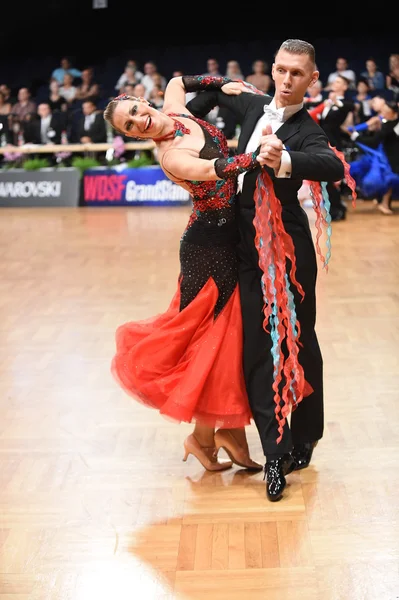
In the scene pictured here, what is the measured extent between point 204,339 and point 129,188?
7.73 m

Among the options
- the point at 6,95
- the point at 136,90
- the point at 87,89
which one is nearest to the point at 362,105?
the point at 136,90

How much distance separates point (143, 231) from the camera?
8008 mm

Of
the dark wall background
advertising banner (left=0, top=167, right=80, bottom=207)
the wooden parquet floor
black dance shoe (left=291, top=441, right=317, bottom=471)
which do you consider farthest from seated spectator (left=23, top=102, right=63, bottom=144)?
black dance shoe (left=291, top=441, right=317, bottom=471)

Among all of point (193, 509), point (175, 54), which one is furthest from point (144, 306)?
point (175, 54)

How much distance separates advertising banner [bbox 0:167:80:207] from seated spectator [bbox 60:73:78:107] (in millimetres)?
1681

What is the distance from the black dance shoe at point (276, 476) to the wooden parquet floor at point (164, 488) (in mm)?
41

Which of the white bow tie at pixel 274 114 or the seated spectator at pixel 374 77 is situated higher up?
the white bow tie at pixel 274 114

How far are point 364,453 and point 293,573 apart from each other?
0.85m

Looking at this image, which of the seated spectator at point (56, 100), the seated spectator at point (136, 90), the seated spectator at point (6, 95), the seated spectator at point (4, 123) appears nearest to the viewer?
A: the seated spectator at point (136, 90)

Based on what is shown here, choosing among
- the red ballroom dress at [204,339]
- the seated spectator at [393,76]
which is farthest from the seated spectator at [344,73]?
the red ballroom dress at [204,339]

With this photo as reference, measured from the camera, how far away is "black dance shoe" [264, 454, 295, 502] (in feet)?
8.54

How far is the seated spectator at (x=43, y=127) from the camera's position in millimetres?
11117

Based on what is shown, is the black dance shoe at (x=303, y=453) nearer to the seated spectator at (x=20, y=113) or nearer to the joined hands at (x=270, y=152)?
the joined hands at (x=270, y=152)

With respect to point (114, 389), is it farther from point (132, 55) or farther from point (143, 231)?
point (132, 55)
